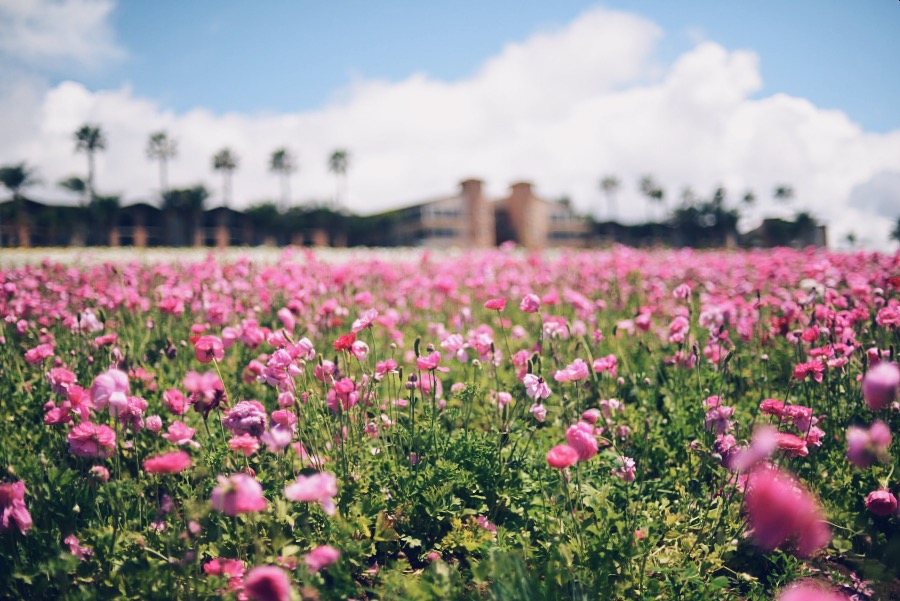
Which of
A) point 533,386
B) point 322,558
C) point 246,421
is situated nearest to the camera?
point 322,558

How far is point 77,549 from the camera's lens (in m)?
2.01

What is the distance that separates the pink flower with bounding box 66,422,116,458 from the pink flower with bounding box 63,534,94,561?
12.9 inches

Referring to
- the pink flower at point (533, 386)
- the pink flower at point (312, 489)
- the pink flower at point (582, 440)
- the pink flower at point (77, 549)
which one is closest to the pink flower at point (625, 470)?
the pink flower at point (533, 386)

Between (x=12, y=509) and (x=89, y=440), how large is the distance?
0.41m

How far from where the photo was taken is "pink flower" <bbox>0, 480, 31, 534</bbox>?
181 cm

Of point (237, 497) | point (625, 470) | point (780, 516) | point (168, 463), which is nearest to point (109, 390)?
point (168, 463)

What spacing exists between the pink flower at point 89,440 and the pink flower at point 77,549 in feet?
1.08

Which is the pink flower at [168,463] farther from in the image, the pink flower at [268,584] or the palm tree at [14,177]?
the palm tree at [14,177]

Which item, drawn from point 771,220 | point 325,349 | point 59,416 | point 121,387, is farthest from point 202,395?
point 771,220

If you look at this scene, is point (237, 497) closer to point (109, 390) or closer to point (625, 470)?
point (109, 390)

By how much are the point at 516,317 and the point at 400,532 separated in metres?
4.37

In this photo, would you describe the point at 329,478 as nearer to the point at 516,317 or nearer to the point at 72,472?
the point at 72,472

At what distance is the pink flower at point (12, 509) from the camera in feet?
5.93

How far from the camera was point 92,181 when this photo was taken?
49.5 m
